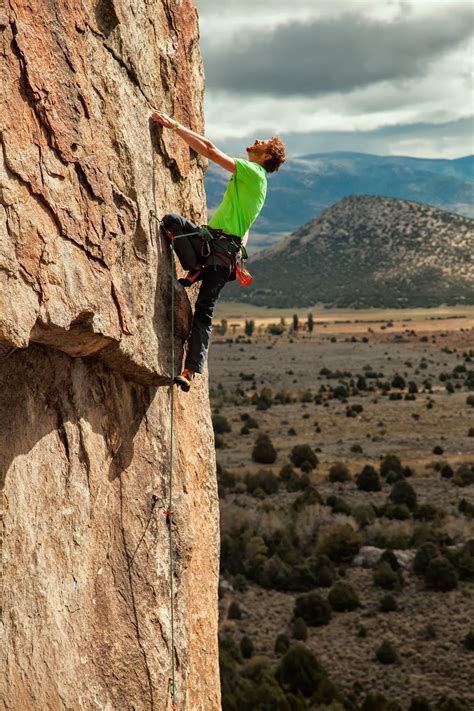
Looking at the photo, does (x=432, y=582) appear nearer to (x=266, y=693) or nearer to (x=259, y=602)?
(x=259, y=602)

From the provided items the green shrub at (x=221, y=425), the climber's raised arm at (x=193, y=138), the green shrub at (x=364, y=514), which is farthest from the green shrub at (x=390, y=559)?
the climber's raised arm at (x=193, y=138)

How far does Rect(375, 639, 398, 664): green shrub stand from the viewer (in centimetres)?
2744

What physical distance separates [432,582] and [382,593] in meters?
1.92

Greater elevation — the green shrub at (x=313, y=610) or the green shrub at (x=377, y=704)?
the green shrub at (x=377, y=704)

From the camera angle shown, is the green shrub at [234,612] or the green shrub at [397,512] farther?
the green shrub at [397,512]

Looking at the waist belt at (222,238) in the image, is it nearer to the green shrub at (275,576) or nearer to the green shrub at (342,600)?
the green shrub at (342,600)

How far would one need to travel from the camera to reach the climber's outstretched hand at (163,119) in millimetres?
8688

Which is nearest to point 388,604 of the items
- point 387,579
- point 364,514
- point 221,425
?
point 387,579

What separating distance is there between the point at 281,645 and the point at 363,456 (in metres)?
26.3

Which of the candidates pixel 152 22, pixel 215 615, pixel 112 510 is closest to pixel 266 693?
pixel 215 615

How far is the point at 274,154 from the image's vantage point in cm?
914

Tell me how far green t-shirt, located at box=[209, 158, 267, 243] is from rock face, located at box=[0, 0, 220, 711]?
636 mm

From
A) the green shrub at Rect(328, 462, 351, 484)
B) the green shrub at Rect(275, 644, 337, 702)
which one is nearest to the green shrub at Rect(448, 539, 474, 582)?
the green shrub at Rect(275, 644, 337, 702)

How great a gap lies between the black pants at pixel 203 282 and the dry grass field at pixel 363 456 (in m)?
18.8
